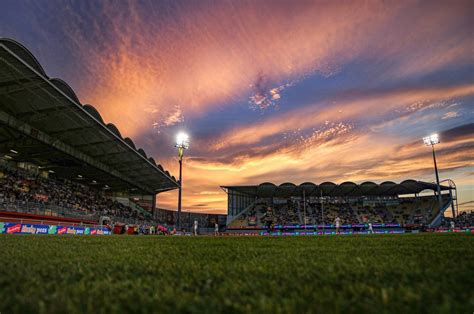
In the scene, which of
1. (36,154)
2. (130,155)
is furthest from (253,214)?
(36,154)

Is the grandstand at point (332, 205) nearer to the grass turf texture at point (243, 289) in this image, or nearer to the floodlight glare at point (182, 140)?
the floodlight glare at point (182, 140)

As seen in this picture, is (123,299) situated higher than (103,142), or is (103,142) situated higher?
(103,142)

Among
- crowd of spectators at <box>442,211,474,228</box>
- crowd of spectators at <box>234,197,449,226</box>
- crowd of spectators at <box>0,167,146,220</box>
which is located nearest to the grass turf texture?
crowd of spectators at <box>0,167,146,220</box>

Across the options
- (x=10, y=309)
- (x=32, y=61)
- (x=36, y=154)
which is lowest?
(x=10, y=309)

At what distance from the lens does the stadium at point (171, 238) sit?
1.78 meters

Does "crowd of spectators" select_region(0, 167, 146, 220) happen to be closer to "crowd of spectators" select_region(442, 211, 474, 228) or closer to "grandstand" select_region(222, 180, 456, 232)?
"grandstand" select_region(222, 180, 456, 232)

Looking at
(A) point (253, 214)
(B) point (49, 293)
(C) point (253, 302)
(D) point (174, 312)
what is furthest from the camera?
(A) point (253, 214)

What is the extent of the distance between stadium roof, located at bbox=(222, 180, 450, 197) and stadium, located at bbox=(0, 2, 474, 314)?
41 cm

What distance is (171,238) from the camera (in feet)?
40.5

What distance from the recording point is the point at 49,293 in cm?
194

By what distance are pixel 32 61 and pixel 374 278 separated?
1007 inches

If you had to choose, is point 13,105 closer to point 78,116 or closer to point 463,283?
point 78,116

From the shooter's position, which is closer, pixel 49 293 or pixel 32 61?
pixel 49 293

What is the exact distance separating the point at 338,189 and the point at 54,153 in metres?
50.6
